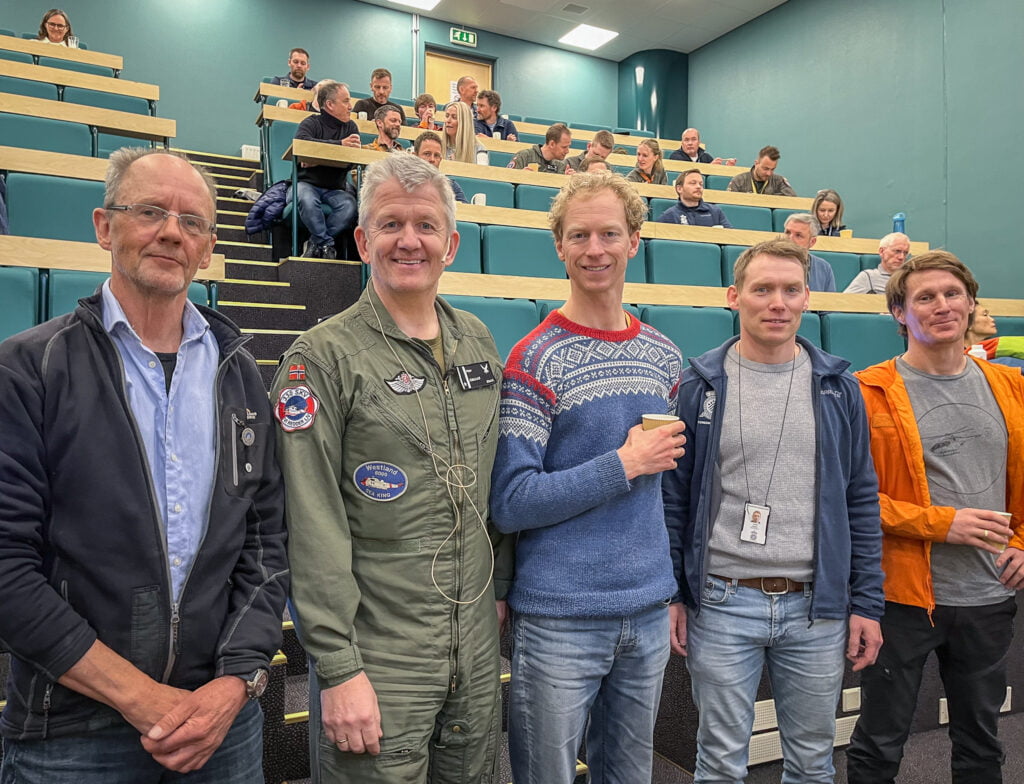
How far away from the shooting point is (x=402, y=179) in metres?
0.95

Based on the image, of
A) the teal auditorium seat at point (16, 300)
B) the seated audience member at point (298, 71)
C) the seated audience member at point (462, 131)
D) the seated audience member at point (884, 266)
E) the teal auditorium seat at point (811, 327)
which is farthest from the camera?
the seated audience member at point (298, 71)

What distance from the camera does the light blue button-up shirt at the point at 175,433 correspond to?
32.2 inches

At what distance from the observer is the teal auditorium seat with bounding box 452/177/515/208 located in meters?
3.79

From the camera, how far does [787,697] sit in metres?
1.16

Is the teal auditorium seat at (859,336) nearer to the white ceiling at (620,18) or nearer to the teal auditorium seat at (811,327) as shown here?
the teal auditorium seat at (811,327)

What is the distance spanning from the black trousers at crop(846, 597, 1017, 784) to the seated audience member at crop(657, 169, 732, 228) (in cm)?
305

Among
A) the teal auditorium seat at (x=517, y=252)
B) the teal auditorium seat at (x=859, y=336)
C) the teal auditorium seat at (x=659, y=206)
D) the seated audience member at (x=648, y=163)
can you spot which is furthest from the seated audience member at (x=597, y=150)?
the teal auditorium seat at (x=859, y=336)

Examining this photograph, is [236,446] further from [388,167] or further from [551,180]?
[551,180]

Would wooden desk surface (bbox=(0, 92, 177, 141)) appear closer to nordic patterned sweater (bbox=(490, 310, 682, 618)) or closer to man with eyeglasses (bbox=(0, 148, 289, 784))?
man with eyeglasses (bbox=(0, 148, 289, 784))

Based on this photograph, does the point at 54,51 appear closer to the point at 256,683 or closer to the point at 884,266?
the point at 884,266

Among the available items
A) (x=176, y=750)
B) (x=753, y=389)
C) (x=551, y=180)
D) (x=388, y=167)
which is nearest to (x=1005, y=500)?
(x=753, y=389)

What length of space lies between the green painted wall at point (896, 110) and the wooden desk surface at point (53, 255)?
5313 mm

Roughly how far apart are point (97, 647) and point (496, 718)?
1.60ft

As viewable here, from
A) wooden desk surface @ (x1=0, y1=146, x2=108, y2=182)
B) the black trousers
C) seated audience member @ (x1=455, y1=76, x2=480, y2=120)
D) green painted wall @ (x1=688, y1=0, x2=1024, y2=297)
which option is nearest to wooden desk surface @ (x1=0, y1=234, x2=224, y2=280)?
wooden desk surface @ (x1=0, y1=146, x2=108, y2=182)
